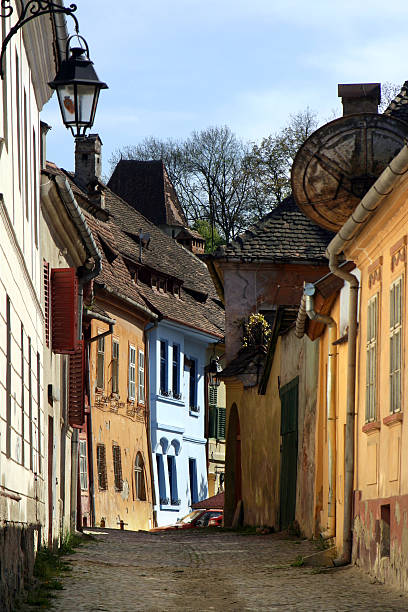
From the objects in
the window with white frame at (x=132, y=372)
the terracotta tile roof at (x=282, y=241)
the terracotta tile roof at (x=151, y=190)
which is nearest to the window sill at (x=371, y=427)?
the terracotta tile roof at (x=282, y=241)

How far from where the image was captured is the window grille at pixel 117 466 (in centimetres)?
3654

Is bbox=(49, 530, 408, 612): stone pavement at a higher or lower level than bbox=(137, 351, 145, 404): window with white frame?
lower

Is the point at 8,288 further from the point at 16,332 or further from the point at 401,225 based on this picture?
the point at 401,225

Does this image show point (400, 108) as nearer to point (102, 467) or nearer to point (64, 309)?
point (64, 309)

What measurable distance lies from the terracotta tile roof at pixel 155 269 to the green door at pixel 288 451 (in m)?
12.9

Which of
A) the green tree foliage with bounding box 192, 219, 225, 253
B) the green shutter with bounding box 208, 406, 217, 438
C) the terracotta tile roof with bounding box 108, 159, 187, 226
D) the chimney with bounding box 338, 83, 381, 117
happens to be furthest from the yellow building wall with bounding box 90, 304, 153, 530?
the terracotta tile roof with bounding box 108, 159, 187, 226

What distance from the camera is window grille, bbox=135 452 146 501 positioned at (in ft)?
129

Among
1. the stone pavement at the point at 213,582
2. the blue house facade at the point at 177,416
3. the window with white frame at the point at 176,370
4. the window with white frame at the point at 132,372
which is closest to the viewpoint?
the stone pavement at the point at 213,582

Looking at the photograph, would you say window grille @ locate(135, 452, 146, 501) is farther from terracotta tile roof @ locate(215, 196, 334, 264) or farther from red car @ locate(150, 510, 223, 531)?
terracotta tile roof @ locate(215, 196, 334, 264)

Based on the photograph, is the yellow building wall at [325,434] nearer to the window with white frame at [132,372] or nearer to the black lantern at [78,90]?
the black lantern at [78,90]

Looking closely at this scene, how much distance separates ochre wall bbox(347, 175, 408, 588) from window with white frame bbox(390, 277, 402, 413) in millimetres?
136

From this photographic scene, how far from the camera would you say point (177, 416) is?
4403 cm

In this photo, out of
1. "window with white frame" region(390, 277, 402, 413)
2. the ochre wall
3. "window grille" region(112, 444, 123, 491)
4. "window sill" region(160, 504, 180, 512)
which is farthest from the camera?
"window sill" region(160, 504, 180, 512)

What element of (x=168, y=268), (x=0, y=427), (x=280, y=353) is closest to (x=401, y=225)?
(x=0, y=427)
